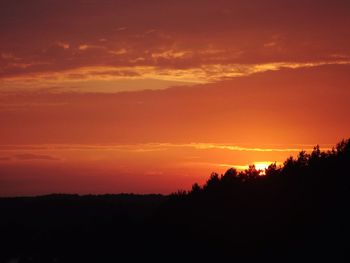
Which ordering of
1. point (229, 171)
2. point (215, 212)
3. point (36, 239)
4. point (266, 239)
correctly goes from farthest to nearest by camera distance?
point (36, 239)
point (229, 171)
point (215, 212)
point (266, 239)

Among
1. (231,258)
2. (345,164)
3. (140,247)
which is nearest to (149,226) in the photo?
(140,247)

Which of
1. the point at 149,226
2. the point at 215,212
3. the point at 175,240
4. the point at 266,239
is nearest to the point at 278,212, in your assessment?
the point at 266,239

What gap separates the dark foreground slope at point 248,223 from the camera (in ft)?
155

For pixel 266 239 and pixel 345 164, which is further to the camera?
pixel 345 164

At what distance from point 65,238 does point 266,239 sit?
227 feet

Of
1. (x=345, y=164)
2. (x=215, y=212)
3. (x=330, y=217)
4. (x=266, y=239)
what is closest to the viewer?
(x=330, y=217)

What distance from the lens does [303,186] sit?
184 feet

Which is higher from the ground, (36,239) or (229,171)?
(229,171)

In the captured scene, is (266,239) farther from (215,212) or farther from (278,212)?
(215,212)

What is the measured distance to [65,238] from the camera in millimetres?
114875

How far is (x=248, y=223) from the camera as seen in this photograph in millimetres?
57438

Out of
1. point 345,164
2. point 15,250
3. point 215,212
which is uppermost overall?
point 345,164

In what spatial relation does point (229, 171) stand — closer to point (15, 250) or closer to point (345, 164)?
point (345, 164)

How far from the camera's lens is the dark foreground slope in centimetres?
4734
